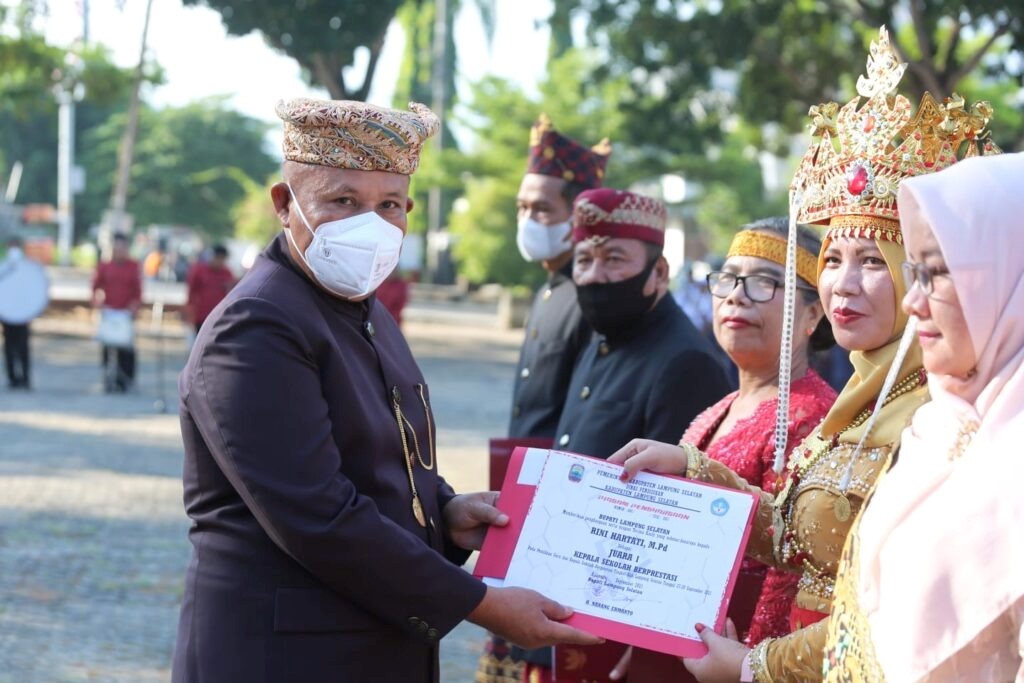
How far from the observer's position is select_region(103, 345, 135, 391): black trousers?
57.5 ft

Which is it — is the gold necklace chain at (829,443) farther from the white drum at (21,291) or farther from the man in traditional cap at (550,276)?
the white drum at (21,291)

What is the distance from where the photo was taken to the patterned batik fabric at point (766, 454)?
3.32m

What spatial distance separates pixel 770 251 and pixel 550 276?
2.35m

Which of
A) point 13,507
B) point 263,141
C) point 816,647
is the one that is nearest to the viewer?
point 816,647

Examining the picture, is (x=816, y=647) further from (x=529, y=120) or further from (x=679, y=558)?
(x=529, y=120)

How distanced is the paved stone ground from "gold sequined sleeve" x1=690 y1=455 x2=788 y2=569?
362 centimetres

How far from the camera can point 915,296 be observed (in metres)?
2.30

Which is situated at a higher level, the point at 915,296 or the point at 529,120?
the point at 529,120

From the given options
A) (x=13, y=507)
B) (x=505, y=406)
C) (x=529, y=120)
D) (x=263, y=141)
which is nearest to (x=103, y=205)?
(x=263, y=141)

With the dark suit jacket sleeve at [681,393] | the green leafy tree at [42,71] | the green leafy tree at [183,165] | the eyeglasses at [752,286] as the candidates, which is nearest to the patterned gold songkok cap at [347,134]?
the eyeglasses at [752,286]

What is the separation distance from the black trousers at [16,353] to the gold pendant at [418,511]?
15627 mm

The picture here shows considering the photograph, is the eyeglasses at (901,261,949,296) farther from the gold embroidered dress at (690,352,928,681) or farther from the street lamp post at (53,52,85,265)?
the street lamp post at (53,52,85,265)

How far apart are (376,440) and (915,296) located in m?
1.23

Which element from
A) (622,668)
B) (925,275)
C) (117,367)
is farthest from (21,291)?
(925,275)
